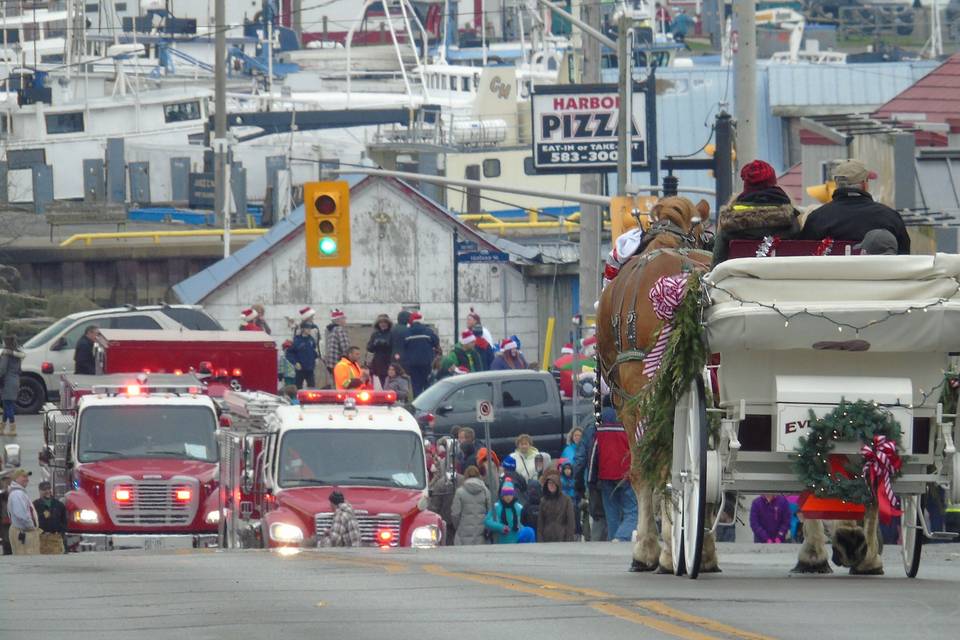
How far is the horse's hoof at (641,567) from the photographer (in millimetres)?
12516

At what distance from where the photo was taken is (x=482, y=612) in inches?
396

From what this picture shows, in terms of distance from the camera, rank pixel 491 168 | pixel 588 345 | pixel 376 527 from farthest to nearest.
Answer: pixel 491 168 < pixel 588 345 < pixel 376 527

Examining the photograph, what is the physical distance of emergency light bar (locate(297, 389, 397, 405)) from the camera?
74.4 feet

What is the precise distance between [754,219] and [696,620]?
2.86 metres

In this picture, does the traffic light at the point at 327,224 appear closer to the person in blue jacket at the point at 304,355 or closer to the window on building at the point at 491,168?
the person in blue jacket at the point at 304,355

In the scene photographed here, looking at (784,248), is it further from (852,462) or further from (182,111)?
(182,111)

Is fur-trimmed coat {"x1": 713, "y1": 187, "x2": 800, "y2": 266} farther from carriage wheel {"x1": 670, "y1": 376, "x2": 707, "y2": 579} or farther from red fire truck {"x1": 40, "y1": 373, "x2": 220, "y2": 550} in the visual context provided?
red fire truck {"x1": 40, "y1": 373, "x2": 220, "y2": 550}

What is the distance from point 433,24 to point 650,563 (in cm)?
13200

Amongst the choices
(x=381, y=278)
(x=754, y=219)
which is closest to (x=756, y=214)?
(x=754, y=219)

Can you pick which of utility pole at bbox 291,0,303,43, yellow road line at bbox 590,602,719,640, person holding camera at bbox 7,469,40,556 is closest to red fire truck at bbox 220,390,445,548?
person holding camera at bbox 7,469,40,556

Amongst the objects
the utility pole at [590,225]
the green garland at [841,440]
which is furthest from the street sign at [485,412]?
the green garland at [841,440]

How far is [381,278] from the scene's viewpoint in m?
48.3

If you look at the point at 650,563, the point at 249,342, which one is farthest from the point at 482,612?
the point at 249,342

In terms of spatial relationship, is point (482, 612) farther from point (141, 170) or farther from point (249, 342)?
point (141, 170)
